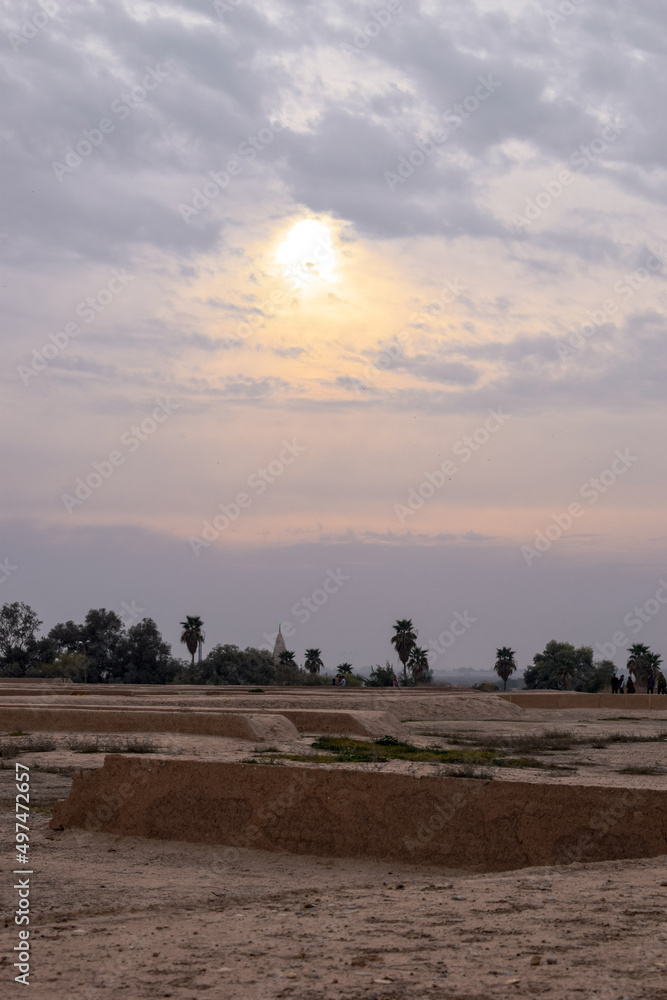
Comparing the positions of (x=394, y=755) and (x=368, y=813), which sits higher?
(x=368, y=813)

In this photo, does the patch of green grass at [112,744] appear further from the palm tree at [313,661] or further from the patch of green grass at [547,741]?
the palm tree at [313,661]

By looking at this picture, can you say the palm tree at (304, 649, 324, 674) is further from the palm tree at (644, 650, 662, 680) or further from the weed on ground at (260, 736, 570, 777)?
the weed on ground at (260, 736, 570, 777)

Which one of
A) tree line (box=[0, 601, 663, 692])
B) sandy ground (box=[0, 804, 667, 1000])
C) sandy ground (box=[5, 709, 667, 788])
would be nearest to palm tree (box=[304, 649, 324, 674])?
tree line (box=[0, 601, 663, 692])

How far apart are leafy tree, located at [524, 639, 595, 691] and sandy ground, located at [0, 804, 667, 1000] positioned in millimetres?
60867

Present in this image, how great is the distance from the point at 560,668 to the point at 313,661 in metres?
18.4

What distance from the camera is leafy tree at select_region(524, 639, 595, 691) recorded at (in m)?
68.4

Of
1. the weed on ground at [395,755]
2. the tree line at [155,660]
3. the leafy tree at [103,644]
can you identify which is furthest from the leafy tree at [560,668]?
the weed on ground at [395,755]

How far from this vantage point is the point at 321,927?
5.84 m

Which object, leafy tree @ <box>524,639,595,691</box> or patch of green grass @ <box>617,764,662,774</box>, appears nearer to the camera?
patch of green grass @ <box>617,764,662,774</box>

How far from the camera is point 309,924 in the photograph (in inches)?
234

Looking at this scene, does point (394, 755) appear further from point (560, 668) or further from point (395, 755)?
point (560, 668)

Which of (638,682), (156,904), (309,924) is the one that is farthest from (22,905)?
(638,682)

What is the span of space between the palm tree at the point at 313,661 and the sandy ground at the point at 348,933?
2451 inches

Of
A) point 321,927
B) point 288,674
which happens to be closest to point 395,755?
point 321,927
